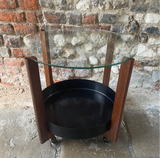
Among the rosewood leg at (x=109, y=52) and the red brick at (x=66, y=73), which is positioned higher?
the rosewood leg at (x=109, y=52)

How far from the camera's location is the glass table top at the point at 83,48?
981mm

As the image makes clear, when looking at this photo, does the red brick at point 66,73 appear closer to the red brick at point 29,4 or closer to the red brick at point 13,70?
the red brick at point 13,70

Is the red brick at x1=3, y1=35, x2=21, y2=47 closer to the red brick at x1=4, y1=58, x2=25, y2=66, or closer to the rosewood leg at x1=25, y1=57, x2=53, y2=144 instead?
the red brick at x1=4, y1=58, x2=25, y2=66

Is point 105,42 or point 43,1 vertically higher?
point 43,1

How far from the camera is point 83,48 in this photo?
3.76 feet

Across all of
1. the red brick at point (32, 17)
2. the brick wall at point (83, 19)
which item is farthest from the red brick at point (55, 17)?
the red brick at point (32, 17)

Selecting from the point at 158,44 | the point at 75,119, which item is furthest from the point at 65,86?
the point at 158,44

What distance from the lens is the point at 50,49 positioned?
1132mm

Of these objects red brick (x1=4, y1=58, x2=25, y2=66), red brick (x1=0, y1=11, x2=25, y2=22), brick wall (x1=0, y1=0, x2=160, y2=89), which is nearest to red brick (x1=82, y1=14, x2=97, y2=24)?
brick wall (x1=0, y1=0, x2=160, y2=89)

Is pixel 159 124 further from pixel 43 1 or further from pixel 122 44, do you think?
pixel 43 1

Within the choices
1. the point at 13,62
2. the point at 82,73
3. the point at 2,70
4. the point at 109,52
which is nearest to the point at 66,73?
the point at 82,73

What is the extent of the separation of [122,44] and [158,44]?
0.73 meters

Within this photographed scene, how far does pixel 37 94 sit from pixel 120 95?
1.68 ft

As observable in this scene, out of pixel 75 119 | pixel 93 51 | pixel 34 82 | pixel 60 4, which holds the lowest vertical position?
pixel 75 119
